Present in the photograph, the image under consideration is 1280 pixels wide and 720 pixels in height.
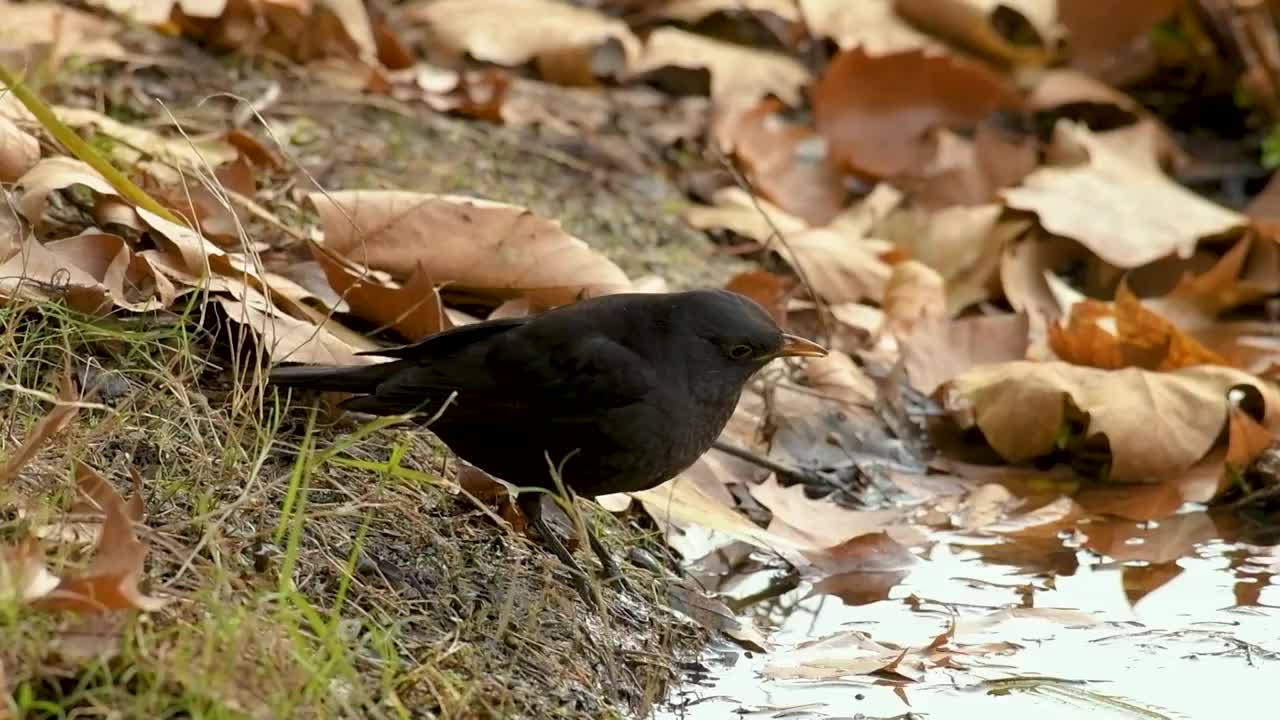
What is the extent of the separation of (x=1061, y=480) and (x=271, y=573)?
2.65m

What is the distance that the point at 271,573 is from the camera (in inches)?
132

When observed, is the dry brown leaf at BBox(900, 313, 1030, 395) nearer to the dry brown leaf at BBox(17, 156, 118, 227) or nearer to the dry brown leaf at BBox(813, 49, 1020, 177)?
the dry brown leaf at BBox(813, 49, 1020, 177)

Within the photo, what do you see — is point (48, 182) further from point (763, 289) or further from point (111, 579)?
point (763, 289)

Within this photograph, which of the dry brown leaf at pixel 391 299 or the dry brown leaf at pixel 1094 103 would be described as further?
the dry brown leaf at pixel 1094 103

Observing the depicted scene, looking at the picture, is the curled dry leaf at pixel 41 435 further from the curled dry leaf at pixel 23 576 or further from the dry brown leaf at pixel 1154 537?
the dry brown leaf at pixel 1154 537

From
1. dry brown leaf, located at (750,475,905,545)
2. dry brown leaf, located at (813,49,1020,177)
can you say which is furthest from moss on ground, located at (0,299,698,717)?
dry brown leaf, located at (813,49,1020,177)

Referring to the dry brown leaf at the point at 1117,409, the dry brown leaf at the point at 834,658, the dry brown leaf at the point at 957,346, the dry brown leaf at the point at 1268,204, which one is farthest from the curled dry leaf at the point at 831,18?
the dry brown leaf at the point at 834,658

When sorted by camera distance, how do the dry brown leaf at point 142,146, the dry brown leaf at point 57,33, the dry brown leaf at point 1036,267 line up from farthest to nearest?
the dry brown leaf at point 1036,267, the dry brown leaf at point 57,33, the dry brown leaf at point 142,146

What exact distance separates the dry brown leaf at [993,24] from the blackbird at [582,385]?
3.75 m

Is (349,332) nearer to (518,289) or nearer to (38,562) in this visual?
(518,289)

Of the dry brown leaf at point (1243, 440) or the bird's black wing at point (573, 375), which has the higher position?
the bird's black wing at point (573, 375)

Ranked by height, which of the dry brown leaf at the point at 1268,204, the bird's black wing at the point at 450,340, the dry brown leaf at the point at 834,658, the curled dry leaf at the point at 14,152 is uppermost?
the curled dry leaf at the point at 14,152

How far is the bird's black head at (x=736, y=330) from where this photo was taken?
396cm

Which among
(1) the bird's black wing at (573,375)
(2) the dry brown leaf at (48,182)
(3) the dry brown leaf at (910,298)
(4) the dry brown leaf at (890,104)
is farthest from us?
(4) the dry brown leaf at (890,104)
